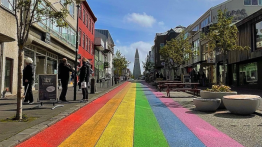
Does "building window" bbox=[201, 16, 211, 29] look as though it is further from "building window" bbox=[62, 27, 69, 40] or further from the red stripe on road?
the red stripe on road

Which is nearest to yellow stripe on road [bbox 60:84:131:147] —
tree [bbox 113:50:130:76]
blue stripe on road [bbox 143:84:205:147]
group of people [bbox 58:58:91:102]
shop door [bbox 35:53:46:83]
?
blue stripe on road [bbox 143:84:205:147]

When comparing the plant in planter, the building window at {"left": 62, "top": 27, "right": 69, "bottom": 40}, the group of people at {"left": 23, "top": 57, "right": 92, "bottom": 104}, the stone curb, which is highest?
the building window at {"left": 62, "top": 27, "right": 69, "bottom": 40}

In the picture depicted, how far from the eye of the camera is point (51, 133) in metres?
5.30

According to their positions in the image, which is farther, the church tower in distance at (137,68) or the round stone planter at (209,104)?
the church tower in distance at (137,68)

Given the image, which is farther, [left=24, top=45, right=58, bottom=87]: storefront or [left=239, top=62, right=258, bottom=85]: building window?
[left=239, top=62, right=258, bottom=85]: building window

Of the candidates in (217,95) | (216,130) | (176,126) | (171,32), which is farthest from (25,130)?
(171,32)

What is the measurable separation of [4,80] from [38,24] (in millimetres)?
5736

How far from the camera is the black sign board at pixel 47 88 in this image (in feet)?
28.6

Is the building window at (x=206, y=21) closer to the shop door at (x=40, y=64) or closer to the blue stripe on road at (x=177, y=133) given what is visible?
the shop door at (x=40, y=64)

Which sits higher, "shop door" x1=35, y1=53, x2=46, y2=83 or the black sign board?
"shop door" x1=35, y1=53, x2=46, y2=83

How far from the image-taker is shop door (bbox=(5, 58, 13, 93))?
12.7 meters

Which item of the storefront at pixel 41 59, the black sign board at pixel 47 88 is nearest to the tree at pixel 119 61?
the storefront at pixel 41 59

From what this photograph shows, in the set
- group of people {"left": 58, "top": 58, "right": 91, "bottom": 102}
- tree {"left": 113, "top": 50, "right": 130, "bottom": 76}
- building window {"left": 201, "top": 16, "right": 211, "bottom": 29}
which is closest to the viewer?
group of people {"left": 58, "top": 58, "right": 91, "bottom": 102}

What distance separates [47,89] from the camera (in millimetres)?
8758
